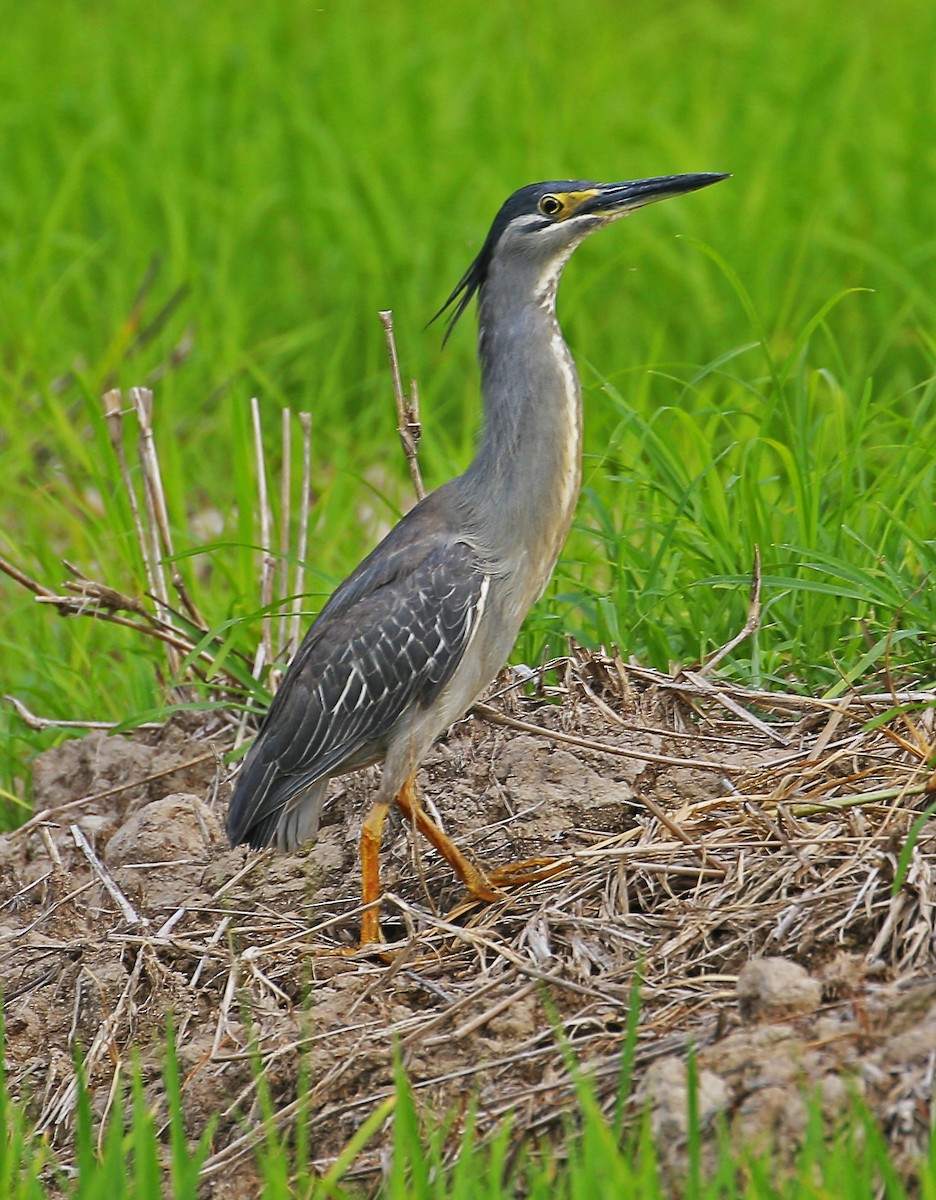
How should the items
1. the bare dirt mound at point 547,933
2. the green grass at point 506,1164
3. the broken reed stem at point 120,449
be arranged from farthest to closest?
the broken reed stem at point 120,449 < the bare dirt mound at point 547,933 < the green grass at point 506,1164

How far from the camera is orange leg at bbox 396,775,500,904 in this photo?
3.72 metres

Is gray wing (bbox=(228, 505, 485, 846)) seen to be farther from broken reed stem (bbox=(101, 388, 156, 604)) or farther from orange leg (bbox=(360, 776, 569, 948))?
broken reed stem (bbox=(101, 388, 156, 604))

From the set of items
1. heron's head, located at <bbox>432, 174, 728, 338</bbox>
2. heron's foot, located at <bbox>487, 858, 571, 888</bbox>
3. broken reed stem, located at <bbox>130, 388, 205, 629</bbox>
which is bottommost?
heron's foot, located at <bbox>487, 858, 571, 888</bbox>

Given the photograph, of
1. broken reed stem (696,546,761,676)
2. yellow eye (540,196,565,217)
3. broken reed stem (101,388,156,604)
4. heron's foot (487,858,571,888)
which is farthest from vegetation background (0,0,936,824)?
heron's foot (487,858,571,888)

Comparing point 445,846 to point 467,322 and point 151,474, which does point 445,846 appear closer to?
point 151,474

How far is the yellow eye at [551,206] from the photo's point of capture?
13.3 feet

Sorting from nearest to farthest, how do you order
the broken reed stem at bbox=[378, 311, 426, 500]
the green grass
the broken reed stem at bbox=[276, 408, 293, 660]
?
1. the green grass
2. the broken reed stem at bbox=[378, 311, 426, 500]
3. the broken reed stem at bbox=[276, 408, 293, 660]

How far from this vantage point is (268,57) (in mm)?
8789

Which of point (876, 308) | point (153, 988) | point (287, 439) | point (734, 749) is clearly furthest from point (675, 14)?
point (153, 988)

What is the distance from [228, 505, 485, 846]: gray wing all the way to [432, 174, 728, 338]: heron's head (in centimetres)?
65

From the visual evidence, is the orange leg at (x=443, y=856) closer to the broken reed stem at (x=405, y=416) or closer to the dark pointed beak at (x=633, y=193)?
the broken reed stem at (x=405, y=416)

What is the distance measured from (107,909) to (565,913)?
115 centimetres

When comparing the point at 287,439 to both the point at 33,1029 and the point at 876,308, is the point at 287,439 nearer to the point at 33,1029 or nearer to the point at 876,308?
the point at 33,1029

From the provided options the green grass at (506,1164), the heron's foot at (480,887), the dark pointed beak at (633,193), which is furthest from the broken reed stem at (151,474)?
the green grass at (506,1164)
